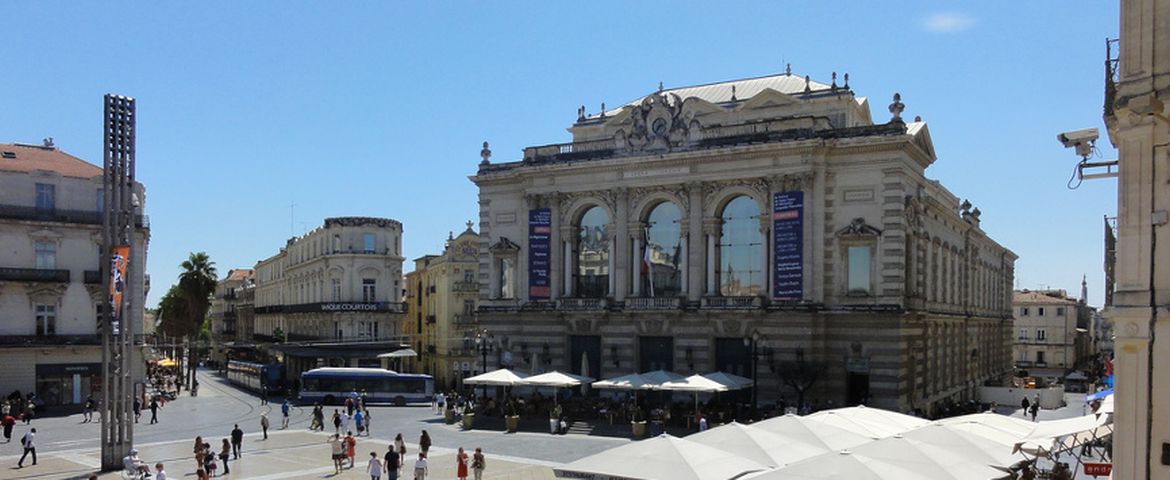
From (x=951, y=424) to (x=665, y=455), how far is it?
26.8ft

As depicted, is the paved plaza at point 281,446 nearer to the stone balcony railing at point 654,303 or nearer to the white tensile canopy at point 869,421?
the stone balcony railing at point 654,303

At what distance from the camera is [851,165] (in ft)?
139

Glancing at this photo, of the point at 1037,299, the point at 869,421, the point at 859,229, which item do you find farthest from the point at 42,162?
the point at 1037,299

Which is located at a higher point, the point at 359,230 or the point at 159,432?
the point at 359,230

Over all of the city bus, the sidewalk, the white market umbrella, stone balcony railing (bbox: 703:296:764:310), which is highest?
stone balcony railing (bbox: 703:296:764:310)

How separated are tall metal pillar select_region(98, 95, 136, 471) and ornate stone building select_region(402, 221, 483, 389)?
39.3 meters

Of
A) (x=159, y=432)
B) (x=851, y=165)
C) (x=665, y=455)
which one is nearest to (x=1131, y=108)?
(x=665, y=455)

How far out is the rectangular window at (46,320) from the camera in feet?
169

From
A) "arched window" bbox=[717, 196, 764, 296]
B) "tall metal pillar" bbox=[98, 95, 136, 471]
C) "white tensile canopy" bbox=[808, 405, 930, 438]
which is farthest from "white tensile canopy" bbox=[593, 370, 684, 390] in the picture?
"tall metal pillar" bbox=[98, 95, 136, 471]

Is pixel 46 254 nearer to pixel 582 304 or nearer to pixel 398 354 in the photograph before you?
pixel 398 354

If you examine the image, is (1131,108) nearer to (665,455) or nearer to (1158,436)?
(1158,436)

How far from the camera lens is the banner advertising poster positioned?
30359mm

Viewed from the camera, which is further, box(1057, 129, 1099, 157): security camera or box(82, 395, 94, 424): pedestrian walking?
box(82, 395, 94, 424): pedestrian walking

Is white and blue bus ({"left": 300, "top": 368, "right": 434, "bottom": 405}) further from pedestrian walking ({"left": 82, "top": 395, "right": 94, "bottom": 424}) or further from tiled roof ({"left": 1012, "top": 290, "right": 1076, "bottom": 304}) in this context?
tiled roof ({"left": 1012, "top": 290, "right": 1076, "bottom": 304})
